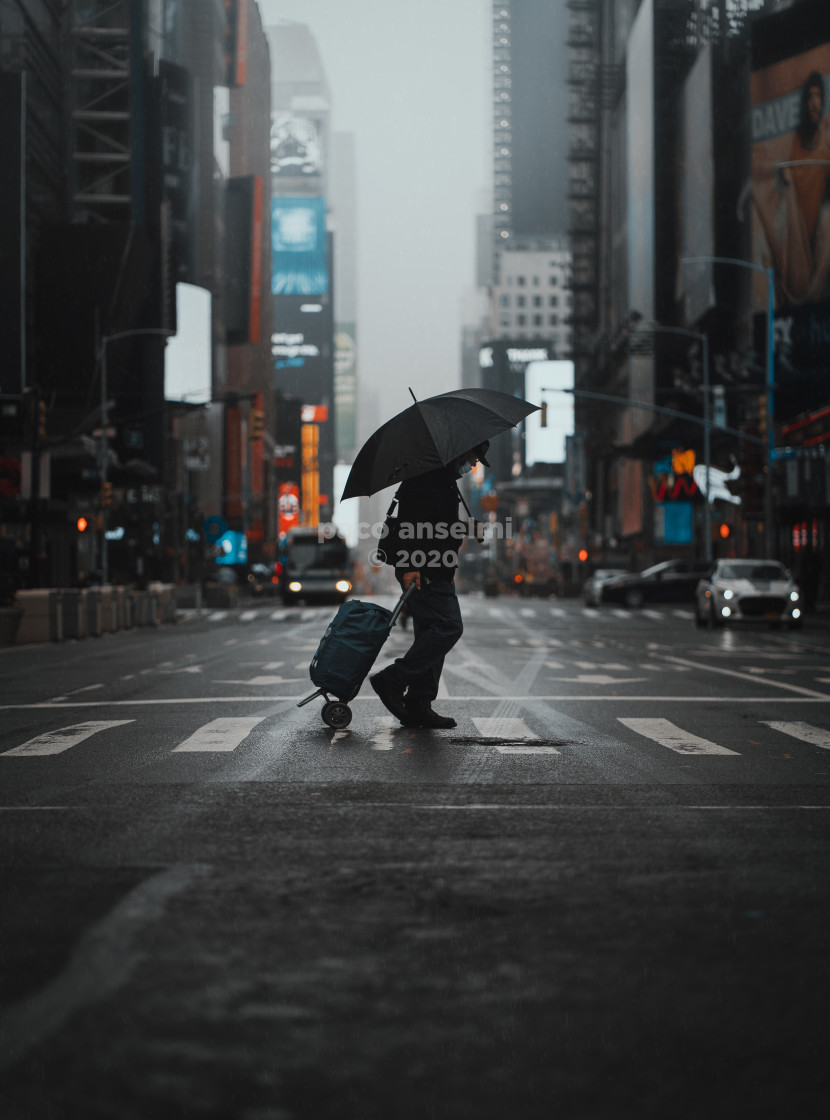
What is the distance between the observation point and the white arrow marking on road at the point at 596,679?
52.1 feet

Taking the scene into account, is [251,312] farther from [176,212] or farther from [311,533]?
[311,533]

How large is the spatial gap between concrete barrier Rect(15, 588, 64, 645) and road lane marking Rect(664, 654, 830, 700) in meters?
13.2

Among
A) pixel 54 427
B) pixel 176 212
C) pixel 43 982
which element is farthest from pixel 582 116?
pixel 43 982

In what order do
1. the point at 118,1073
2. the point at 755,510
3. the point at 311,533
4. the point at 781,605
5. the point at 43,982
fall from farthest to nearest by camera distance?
the point at 311,533 → the point at 755,510 → the point at 781,605 → the point at 43,982 → the point at 118,1073

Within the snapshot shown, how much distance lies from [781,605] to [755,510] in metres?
7.91

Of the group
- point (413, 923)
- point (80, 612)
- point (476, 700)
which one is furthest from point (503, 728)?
point (80, 612)

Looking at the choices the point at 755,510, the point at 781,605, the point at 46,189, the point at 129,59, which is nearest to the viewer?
the point at 781,605

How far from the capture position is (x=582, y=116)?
12531cm

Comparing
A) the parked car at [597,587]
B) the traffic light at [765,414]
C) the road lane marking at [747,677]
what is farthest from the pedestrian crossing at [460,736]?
the parked car at [597,587]

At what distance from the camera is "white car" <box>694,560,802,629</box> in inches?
1299

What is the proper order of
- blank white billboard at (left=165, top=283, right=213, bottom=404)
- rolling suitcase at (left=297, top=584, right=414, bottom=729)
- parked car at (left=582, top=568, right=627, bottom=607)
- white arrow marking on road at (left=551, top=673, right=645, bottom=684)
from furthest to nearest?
blank white billboard at (left=165, top=283, right=213, bottom=404) → parked car at (left=582, top=568, right=627, bottom=607) → white arrow marking on road at (left=551, top=673, right=645, bottom=684) → rolling suitcase at (left=297, top=584, right=414, bottom=729)

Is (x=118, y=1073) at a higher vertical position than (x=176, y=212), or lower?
lower

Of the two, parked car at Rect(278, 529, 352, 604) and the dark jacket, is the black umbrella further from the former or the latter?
parked car at Rect(278, 529, 352, 604)

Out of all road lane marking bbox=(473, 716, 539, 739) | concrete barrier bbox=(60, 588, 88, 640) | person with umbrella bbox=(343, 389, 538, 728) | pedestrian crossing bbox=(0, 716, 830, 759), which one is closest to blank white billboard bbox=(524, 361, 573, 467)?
concrete barrier bbox=(60, 588, 88, 640)
